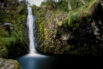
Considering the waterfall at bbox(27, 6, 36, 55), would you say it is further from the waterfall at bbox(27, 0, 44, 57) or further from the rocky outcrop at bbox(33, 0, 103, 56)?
the rocky outcrop at bbox(33, 0, 103, 56)

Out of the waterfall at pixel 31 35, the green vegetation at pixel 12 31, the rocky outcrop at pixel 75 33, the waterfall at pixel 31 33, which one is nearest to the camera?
the rocky outcrop at pixel 75 33

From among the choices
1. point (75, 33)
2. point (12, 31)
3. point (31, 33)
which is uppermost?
point (12, 31)

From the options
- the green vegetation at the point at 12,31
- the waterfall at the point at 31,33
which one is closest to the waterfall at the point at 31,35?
the waterfall at the point at 31,33

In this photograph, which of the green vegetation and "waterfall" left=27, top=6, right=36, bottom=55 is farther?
"waterfall" left=27, top=6, right=36, bottom=55

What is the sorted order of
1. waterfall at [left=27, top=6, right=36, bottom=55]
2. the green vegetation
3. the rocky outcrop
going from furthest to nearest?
waterfall at [left=27, top=6, right=36, bottom=55] < the green vegetation < the rocky outcrop

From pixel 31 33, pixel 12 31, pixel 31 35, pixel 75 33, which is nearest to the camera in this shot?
pixel 75 33

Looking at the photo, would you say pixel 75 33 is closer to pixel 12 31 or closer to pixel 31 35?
pixel 31 35

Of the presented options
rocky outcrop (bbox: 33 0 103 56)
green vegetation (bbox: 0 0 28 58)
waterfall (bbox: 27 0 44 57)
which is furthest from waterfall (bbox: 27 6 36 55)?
rocky outcrop (bbox: 33 0 103 56)

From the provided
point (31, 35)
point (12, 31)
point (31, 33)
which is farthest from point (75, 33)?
point (12, 31)

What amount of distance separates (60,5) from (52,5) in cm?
122

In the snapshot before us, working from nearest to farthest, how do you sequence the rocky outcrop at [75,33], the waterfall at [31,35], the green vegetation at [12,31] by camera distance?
the rocky outcrop at [75,33]
the green vegetation at [12,31]
the waterfall at [31,35]

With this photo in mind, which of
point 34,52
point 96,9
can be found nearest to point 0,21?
point 34,52

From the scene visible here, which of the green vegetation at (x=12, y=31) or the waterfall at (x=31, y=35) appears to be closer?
the green vegetation at (x=12, y=31)

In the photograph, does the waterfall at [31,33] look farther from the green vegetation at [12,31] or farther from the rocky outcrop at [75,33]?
the rocky outcrop at [75,33]
